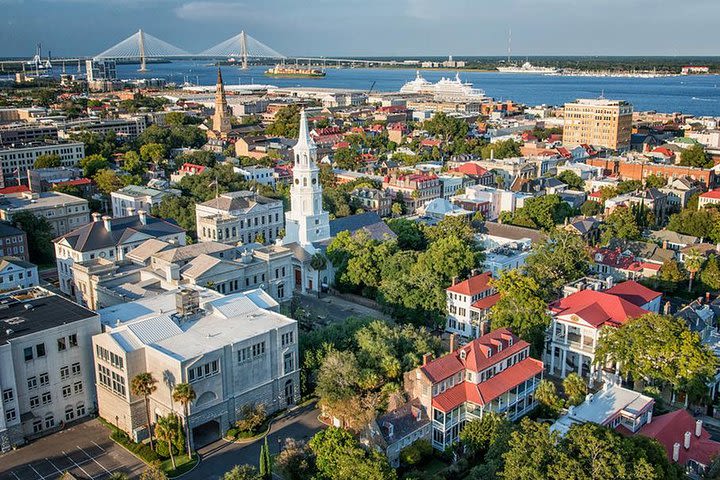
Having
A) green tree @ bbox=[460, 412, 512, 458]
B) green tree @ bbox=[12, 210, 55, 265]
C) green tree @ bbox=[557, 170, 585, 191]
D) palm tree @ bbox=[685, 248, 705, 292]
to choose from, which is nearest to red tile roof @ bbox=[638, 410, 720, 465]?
green tree @ bbox=[460, 412, 512, 458]

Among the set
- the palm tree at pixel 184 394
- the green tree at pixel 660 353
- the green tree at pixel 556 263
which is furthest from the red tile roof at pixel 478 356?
the palm tree at pixel 184 394

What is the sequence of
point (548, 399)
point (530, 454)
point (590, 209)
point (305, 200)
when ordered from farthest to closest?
point (590, 209)
point (305, 200)
point (548, 399)
point (530, 454)

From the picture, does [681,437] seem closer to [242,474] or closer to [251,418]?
[242,474]

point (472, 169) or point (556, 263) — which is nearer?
point (556, 263)

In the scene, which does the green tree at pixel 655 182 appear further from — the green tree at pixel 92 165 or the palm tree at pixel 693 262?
the green tree at pixel 92 165

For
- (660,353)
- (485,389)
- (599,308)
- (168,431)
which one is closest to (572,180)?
(599,308)

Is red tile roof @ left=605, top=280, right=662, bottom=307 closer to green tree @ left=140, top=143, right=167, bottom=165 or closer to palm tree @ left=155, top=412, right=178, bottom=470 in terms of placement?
palm tree @ left=155, top=412, right=178, bottom=470
